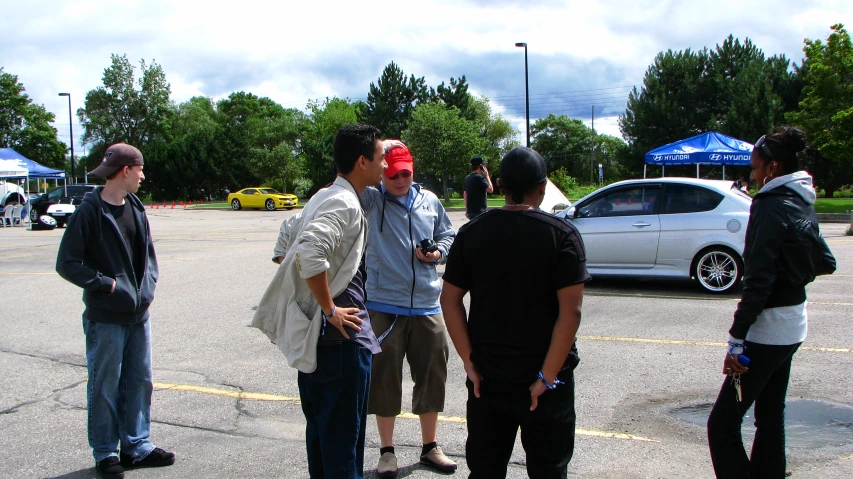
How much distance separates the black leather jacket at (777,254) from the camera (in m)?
2.95

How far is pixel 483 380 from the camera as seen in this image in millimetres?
2668

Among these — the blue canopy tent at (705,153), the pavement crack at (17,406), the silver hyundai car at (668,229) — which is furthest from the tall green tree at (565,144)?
the pavement crack at (17,406)

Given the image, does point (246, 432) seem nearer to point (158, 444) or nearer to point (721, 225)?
point (158, 444)

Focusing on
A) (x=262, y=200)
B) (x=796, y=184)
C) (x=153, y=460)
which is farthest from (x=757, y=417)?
(x=262, y=200)

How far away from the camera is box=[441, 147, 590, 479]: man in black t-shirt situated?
2498 mm

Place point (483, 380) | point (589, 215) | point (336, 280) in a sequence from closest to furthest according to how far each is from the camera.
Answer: point (483, 380), point (336, 280), point (589, 215)

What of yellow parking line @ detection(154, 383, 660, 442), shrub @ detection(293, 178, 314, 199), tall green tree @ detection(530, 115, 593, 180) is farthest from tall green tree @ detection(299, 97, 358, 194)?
yellow parking line @ detection(154, 383, 660, 442)

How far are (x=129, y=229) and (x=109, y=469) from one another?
1360mm

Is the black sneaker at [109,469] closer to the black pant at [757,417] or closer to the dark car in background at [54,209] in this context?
the black pant at [757,417]

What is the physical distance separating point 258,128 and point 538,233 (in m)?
62.9

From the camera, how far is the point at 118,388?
3887 millimetres

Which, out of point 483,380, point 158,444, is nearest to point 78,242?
point 158,444

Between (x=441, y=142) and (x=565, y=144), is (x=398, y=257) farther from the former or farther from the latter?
(x=565, y=144)

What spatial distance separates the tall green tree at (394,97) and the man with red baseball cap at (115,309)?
5272 centimetres
